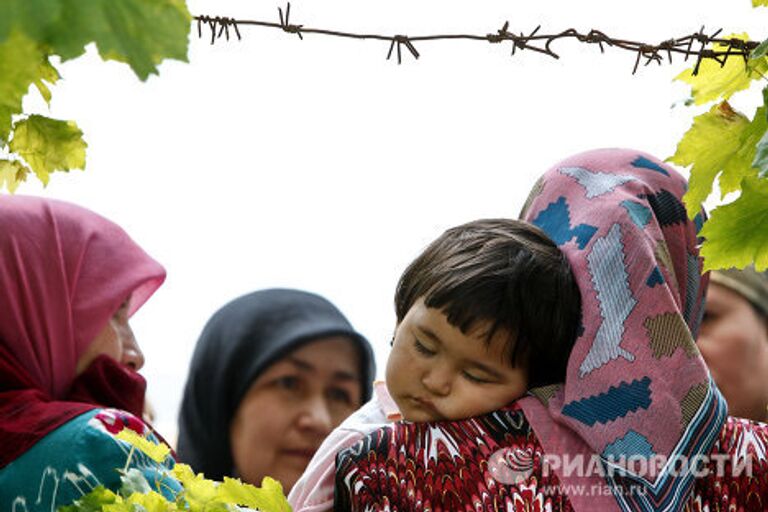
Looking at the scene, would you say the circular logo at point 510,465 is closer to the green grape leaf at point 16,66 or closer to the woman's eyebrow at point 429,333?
the woman's eyebrow at point 429,333

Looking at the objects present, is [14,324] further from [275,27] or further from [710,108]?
[710,108]

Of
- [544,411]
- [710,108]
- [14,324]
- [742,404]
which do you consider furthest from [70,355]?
[742,404]

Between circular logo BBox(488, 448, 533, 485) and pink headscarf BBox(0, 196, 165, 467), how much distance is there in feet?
3.13

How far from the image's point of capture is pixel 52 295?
102 inches

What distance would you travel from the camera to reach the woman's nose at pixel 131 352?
8.75 ft

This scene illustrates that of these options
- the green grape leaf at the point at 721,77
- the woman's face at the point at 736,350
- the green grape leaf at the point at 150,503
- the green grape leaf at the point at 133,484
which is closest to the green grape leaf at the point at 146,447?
the green grape leaf at the point at 133,484

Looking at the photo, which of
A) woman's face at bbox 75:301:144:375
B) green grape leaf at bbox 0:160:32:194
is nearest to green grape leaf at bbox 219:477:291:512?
green grape leaf at bbox 0:160:32:194

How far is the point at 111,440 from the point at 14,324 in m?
0.47

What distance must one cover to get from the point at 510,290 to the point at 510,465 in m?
0.27

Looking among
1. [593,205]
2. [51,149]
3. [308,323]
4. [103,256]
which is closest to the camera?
[51,149]

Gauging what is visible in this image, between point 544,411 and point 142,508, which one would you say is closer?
point 142,508

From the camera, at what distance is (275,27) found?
151cm

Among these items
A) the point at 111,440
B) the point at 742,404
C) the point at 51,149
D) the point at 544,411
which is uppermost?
the point at 51,149

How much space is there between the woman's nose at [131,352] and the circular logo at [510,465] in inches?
43.1
